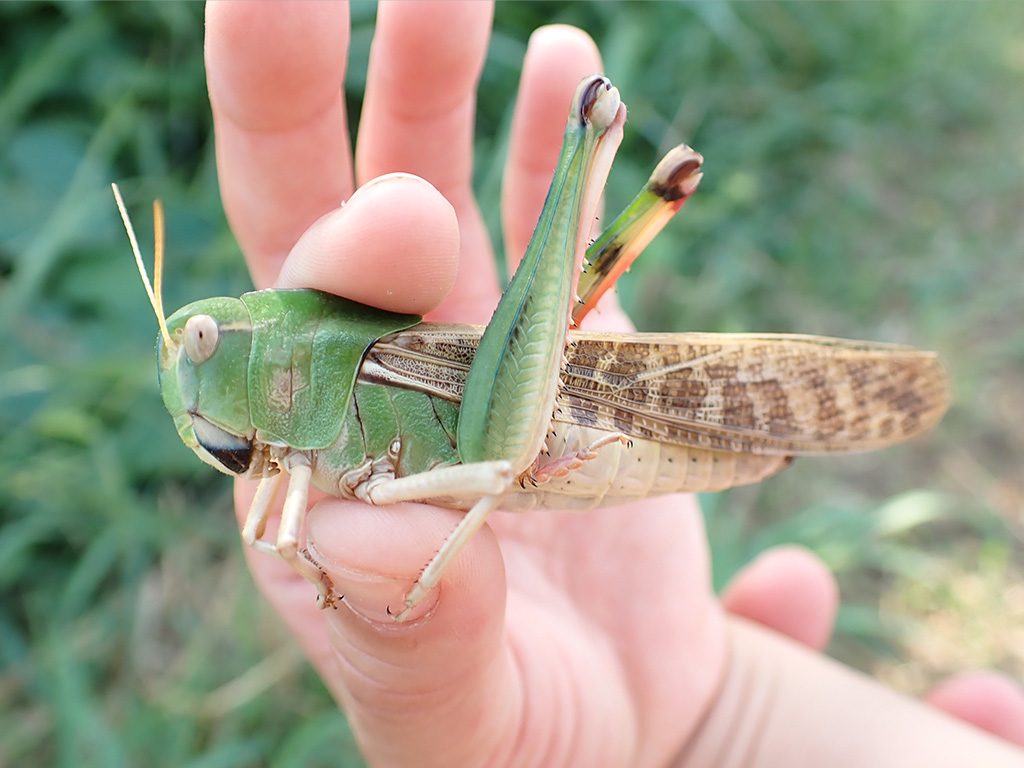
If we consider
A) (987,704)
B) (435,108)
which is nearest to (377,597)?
(435,108)

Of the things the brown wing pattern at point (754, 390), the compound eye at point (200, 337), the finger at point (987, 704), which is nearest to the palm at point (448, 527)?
the compound eye at point (200, 337)

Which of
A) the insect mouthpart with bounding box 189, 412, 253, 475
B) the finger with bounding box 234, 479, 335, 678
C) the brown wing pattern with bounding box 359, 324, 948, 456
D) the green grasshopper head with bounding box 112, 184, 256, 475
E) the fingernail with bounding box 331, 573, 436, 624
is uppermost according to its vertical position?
the brown wing pattern with bounding box 359, 324, 948, 456

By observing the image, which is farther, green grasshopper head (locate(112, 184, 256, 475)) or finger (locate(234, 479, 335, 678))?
finger (locate(234, 479, 335, 678))

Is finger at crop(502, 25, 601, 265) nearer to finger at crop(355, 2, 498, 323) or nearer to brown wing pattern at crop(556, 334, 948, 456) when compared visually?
finger at crop(355, 2, 498, 323)

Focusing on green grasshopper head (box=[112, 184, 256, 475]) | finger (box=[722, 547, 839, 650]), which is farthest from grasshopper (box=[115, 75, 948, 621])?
finger (box=[722, 547, 839, 650])

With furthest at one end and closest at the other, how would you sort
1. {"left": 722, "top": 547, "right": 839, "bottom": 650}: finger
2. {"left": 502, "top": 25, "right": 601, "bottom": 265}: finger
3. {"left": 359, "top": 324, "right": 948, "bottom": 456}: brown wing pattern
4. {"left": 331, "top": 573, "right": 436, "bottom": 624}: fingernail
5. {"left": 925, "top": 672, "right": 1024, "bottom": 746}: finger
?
{"left": 722, "top": 547, "right": 839, "bottom": 650}: finger → {"left": 925, "top": 672, "right": 1024, "bottom": 746}: finger → {"left": 502, "top": 25, "right": 601, "bottom": 265}: finger → {"left": 359, "top": 324, "right": 948, "bottom": 456}: brown wing pattern → {"left": 331, "top": 573, "right": 436, "bottom": 624}: fingernail

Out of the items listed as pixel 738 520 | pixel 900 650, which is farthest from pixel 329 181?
pixel 900 650

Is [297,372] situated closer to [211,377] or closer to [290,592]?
[211,377]

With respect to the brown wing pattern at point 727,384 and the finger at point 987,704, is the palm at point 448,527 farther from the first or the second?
the finger at point 987,704
